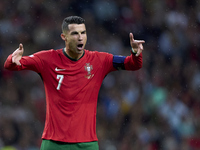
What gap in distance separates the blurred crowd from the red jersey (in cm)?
348

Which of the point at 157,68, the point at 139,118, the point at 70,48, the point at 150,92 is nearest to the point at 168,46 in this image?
the point at 157,68

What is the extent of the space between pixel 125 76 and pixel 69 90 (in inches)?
164

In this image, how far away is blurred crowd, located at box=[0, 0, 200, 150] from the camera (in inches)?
307

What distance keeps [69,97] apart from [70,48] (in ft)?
1.68

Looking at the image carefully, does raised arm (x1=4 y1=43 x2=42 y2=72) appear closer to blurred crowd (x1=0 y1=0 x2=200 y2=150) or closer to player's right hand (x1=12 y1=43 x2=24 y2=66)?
player's right hand (x1=12 y1=43 x2=24 y2=66)

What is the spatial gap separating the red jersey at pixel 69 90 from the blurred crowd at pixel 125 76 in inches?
137

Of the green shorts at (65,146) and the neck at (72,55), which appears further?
→ the neck at (72,55)

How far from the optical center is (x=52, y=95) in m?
4.31

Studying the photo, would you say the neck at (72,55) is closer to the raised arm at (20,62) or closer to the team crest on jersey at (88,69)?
the team crest on jersey at (88,69)

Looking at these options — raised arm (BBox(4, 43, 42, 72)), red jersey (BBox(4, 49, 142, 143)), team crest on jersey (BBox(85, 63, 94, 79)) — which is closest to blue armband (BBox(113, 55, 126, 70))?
red jersey (BBox(4, 49, 142, 143))

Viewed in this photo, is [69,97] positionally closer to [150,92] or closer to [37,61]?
[37,61]

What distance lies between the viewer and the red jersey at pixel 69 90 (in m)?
4.24

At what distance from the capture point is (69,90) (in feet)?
14.1

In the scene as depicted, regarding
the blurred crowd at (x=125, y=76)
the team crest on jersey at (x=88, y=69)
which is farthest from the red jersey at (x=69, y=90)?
the blurred crowd at (x=125, y=76)
